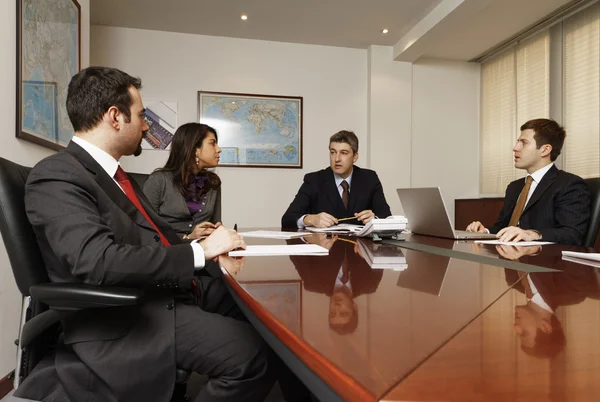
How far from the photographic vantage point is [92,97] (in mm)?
1309

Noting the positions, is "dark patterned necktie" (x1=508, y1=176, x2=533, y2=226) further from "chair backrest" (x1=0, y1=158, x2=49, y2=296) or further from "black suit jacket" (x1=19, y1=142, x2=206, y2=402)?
"chair backrest" (x1=0, y1=158, x2=49, y2=296)

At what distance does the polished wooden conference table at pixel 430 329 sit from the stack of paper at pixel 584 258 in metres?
0.15

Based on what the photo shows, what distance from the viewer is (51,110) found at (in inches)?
94.4

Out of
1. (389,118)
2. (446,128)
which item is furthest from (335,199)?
(446,128)

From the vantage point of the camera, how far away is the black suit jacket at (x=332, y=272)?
76 centimetres

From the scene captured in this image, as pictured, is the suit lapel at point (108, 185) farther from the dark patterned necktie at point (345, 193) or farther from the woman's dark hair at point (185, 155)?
the dark patterned necktie at point (345, 193)

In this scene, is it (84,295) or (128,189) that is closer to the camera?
(84,295)

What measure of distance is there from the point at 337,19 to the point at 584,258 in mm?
3747

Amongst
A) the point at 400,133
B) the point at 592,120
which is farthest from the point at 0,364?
the point at 592,120

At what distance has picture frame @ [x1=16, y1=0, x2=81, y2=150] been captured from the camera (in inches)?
79.5

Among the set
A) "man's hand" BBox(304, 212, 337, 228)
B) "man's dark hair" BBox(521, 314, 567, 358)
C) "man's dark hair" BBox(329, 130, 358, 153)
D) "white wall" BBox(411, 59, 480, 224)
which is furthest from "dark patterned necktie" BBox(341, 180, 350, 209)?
"man's dark hair" BBox(521, 314, 567, 358)

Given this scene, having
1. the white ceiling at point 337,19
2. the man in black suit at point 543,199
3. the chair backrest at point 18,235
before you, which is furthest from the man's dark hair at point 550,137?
the chair backrest at point 18,235

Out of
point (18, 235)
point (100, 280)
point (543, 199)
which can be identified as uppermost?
point (543, 199)

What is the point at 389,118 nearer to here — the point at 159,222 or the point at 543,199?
the point at 543,199
